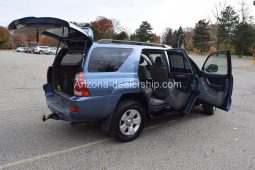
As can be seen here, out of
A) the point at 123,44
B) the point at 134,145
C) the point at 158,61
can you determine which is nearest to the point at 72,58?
the point at 123,44

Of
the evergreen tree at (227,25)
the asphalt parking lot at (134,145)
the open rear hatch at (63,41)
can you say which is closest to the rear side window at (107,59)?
the open rear hatch at (63,41)

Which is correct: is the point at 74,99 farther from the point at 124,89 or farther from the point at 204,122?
Answer: the point at 204,122

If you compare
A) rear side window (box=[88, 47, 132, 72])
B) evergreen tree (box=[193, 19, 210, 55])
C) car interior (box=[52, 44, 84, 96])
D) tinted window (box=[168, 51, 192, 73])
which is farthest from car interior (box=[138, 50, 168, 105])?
evergreen tree (box=[193, 19, 210, 55])

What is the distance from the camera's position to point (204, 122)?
17.9 feet

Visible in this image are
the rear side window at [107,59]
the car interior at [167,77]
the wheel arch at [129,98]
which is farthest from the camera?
the car interior at [167,77]

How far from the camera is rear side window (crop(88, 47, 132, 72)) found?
12.7 feet

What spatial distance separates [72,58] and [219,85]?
3418mm

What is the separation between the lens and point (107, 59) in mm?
4059

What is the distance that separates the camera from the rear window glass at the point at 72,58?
437 cm

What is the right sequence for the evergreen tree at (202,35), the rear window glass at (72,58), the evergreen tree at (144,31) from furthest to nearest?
the evergreen tree at (144,31) → the evergreen tree at (202,35) → the rear window glass at (72,58)

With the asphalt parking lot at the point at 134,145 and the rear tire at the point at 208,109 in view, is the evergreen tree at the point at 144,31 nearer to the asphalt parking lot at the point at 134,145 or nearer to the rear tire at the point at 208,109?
the rear tire at the point at 208,109

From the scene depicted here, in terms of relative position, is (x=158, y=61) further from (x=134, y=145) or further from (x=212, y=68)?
(x=134, y=145)

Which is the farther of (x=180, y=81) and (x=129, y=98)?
(x=180, y=81)

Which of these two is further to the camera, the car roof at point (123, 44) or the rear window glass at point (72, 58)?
the rear window glass at point (72, 58)
